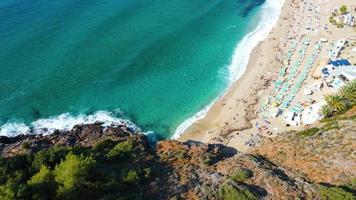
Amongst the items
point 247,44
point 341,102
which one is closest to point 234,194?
point 341,102

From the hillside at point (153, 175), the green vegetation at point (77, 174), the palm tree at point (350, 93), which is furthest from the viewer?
the palm tree at point (350, 93)

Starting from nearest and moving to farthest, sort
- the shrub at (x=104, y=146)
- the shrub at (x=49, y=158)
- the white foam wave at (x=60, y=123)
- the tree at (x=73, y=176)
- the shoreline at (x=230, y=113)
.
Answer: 1. the tree at (x=73, y=176)
2. the shrub at (x=49, y=158)
3. the shrub at (x=104, y=146)
4. the white foam wave at (x=60, y=123)
5. the shoreline at (x=230, y=113)

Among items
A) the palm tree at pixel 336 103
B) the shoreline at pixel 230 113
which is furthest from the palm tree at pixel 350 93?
the shoreline at pixel 230 113

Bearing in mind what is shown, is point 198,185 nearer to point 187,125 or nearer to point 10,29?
point 187,125

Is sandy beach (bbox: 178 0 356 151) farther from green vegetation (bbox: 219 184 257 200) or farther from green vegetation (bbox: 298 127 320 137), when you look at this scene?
green vegetation (bbox: 219 184 257 200)

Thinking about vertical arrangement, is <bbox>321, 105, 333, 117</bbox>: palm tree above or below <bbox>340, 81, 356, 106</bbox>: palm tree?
below

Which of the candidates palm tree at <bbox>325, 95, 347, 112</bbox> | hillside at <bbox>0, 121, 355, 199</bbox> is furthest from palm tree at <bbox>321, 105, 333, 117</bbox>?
hillside at <bbox>0, 121, 355, 199</bbox>

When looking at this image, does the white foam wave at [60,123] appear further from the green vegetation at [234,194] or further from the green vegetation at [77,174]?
the green vegetation at [234,194]

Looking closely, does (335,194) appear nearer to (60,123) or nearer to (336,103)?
(336,103)
